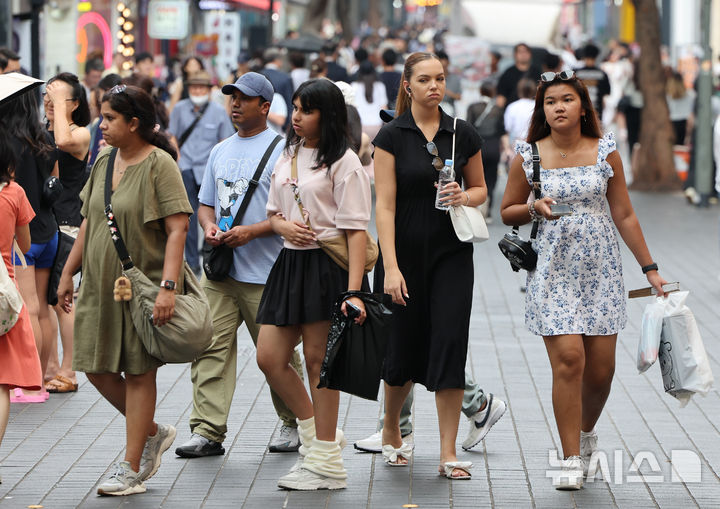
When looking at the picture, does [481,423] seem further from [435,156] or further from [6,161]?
[6,161]

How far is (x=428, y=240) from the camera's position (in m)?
6.18

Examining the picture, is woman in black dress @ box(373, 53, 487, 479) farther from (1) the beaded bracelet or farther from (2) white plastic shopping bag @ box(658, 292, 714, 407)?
(2) white plastic shopping bag @ box(658, 292, 714, 407)

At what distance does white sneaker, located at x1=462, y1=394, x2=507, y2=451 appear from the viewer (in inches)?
266

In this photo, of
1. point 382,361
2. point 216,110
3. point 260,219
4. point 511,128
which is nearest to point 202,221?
point 260,219

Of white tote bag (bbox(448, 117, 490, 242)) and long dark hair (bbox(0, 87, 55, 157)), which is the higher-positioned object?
long dark hair (bbox(0, 87, 55, 157))

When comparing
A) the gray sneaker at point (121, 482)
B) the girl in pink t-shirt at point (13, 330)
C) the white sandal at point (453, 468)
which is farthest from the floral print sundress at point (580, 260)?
the girl in pink t-shirt at point (13, 330)

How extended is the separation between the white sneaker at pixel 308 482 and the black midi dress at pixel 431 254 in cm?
60

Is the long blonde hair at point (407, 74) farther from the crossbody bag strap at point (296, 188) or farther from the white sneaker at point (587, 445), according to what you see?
the white sneaker at point (587, 445)

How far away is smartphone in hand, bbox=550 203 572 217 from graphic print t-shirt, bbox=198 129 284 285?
1445 millimetres

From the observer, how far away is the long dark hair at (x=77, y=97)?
26.2 feet

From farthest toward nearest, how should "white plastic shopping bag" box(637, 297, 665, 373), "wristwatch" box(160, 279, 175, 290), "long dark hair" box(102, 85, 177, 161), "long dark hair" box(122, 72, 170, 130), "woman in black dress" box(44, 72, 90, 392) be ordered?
"long dark hair" box(122, 72, 170, 130)
"woman in black dress" box(44, 72, 90, 392)
"white plastic shopping bag" box(637, 297, 665, 373)
"long dark hair" box(102, 85, 177, 161)
"wristwatch" box(160, 279, 175, 290)

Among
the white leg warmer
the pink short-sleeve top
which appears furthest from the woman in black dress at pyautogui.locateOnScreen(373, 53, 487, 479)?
the white leg warmer

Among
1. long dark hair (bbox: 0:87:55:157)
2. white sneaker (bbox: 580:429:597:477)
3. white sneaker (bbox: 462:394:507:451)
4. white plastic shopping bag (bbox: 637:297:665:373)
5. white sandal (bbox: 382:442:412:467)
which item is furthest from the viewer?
long dark hair (bbox: 0:87:55:157)

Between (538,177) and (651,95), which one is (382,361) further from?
(651,95)
